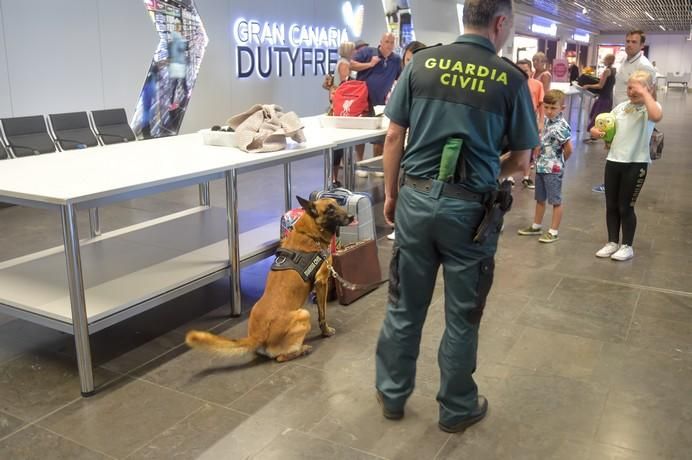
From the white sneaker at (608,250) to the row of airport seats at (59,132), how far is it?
15.4ft

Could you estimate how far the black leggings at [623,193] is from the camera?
14.4 feet

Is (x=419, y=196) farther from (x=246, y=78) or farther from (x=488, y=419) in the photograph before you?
(x=246, y=78)

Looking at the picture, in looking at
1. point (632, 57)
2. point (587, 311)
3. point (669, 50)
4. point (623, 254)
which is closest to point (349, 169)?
point (623, 254)

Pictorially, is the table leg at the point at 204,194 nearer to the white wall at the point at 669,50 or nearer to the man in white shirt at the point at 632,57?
the man in white shirt at the point at 632,57

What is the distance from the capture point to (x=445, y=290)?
7.76 ft

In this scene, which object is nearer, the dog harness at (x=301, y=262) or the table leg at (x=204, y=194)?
the dog harness at (x=301, y=262)

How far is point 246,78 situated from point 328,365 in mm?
7631

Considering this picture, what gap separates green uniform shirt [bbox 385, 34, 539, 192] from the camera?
216cm

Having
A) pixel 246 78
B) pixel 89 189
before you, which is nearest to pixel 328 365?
pixel 89 189

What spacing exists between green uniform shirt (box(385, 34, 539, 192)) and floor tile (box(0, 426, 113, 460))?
5.23 feet

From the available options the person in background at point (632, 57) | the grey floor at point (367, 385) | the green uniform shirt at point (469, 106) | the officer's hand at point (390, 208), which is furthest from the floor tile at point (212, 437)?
the person in background at point (632, 57)

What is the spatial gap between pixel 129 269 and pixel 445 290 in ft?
5.92

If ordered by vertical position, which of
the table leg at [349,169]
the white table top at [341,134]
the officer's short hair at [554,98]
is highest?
the officer's short hair at [554,98]

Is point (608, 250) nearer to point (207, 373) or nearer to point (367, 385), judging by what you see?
point (367, 385)
